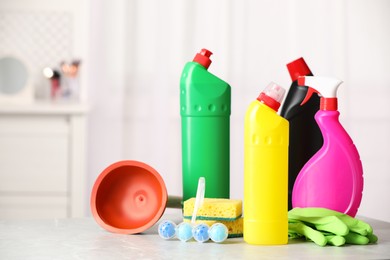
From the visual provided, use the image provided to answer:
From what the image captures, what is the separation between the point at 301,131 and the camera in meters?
1.28

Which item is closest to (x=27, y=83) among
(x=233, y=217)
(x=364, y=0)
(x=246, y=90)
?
(x=246, y=90)

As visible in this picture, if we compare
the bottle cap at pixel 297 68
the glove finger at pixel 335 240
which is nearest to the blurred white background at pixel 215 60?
the bottle cap at pixel 297 68

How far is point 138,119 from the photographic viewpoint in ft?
10.6

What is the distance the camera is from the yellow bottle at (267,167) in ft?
3.44

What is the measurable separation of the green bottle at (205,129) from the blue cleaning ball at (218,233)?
Answer: 191mm

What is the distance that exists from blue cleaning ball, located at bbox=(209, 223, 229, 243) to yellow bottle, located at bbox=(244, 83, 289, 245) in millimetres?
45

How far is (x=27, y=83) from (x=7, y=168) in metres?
0.49

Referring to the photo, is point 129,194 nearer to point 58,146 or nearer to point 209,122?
point 209,122

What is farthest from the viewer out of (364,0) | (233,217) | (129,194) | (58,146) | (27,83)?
(364,0)

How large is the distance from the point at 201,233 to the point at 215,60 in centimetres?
228

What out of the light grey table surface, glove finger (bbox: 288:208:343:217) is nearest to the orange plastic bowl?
the light grey table surface

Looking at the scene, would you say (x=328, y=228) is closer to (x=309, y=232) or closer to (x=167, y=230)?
→ (x=309, y=232)

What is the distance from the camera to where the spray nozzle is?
1.16m

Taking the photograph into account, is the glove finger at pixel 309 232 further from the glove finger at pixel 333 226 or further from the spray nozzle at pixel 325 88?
the spray nozzle at pixel 325 88
